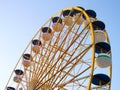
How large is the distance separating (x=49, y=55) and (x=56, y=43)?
114 centimetres

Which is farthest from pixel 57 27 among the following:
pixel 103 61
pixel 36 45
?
pixel 103 61

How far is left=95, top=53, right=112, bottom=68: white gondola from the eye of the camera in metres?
16.2

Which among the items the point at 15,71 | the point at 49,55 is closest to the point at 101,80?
the point at 49,55

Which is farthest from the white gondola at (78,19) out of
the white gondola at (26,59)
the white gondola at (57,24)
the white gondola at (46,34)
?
the white gondola at (26,59)

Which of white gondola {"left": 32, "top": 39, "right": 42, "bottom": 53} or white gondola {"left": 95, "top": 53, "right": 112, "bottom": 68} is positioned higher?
white gondola {"left": 32, "top": 39, "right": 42, "bottom": 53}

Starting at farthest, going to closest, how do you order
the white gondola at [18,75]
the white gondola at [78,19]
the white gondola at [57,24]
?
1. the white gondola at [18,75]
2. the white gondola at [57,24]
3. the white gondola at [78,19]

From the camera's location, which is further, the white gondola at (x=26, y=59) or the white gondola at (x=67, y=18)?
the white gondola at (x=26, y=59)

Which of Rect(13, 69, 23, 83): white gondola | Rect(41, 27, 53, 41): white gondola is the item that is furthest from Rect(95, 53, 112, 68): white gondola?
Rect(13, 69, 23, 83): white gondola

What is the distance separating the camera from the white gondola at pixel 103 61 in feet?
53.1

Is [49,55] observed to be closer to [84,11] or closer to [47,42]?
[47,42]

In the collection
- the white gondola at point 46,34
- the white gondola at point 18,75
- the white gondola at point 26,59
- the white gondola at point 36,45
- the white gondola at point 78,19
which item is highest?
the white gondola at point 78,19

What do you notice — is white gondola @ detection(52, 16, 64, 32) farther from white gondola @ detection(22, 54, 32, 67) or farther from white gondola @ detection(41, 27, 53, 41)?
white gondola @ detection(22, 54, 32, 67)

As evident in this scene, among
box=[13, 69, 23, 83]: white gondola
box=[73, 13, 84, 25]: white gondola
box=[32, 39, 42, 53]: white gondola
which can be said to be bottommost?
box=[13, 69, 23, 83]: white gondola

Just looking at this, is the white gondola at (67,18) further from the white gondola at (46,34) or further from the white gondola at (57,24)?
the white gondola at (46,34)
